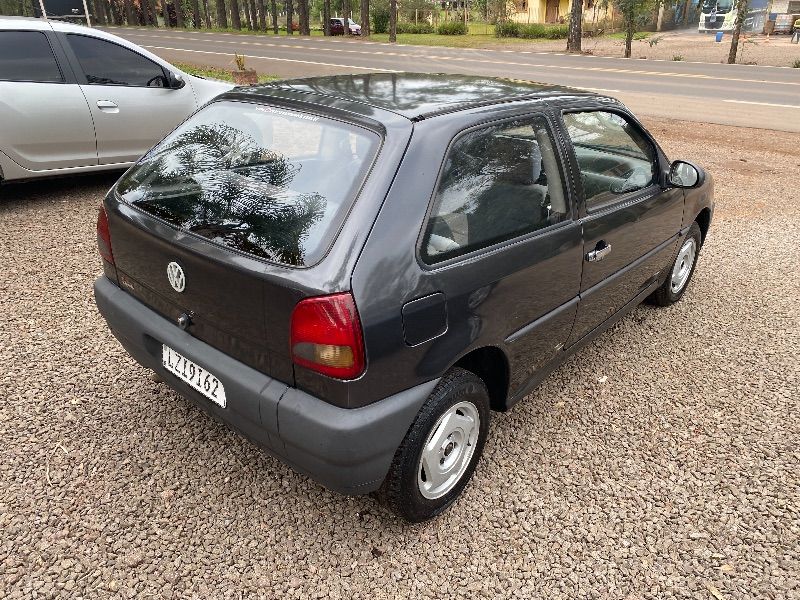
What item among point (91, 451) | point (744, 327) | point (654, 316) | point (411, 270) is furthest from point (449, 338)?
point (744, 327)

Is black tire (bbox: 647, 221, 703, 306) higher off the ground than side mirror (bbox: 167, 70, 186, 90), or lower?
lower

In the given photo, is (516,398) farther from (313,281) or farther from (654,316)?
(654,316)

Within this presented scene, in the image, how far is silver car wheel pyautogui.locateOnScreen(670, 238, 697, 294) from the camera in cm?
433

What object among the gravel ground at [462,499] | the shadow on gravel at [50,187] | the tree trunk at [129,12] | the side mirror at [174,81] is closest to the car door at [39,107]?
the shadow on gravel at [50,187]

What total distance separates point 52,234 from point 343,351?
4.49m

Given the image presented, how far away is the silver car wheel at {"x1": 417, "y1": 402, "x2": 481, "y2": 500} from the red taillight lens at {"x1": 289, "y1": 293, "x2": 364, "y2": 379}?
0.53 metres

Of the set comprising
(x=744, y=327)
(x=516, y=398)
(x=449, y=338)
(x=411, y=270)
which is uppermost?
(x=411, y=270)

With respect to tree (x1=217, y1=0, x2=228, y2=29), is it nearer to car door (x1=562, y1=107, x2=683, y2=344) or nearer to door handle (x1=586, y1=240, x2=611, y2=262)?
car door (x1=562, y1=107, x2=683, y2=344)

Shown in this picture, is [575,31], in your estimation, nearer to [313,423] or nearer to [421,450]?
[421,450]

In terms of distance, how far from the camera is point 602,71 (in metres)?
20.6

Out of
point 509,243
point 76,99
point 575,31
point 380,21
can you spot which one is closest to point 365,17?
point 380,21

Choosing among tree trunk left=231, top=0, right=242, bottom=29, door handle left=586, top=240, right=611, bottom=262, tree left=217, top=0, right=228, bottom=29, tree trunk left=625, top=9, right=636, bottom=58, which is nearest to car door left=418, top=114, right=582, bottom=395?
door handle left=586, top=240, right=611, bottom=262

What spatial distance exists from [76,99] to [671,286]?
5583mm

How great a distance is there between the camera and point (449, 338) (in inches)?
87.7
